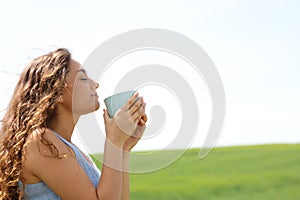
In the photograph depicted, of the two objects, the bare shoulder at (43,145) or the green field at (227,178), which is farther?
the green field at (227,178)

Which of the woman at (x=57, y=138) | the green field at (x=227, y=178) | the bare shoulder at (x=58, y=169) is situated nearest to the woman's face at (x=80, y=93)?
the woman at (x=57, y=138)

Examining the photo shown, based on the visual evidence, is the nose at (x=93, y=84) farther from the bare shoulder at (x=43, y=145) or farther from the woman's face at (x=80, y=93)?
the bare shoulder at (x=43, y=145)

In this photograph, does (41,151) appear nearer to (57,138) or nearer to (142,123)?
(57,138)

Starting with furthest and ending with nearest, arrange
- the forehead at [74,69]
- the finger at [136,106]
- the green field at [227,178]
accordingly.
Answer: the green field at [227,178], the forehead at [74,69], the finger at [136,106]

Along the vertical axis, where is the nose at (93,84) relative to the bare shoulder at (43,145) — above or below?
above

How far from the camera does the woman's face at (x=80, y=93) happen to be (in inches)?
68.7

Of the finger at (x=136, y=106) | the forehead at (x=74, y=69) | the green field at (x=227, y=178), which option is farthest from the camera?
the green field at (x=227, y=178)

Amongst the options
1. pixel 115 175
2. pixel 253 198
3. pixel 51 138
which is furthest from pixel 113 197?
pixel 253 198

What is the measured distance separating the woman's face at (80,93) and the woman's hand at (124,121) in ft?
0.23

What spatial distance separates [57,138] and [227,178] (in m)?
6.71

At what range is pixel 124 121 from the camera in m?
1.67

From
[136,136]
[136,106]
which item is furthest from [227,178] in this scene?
[136,106]

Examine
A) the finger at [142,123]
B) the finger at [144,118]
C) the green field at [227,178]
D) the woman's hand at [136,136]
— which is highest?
the finger at [144,118]

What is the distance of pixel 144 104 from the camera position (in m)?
1.69
